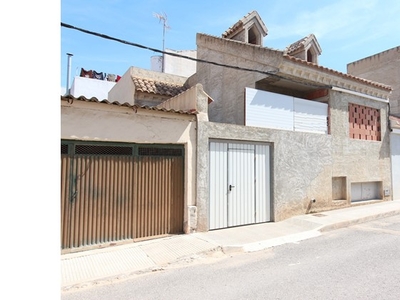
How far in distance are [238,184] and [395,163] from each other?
10.1 meters

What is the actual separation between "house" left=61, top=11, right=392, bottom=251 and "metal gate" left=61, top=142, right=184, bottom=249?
23mm

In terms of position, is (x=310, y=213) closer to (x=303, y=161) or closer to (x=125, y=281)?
(x=303, y=161)

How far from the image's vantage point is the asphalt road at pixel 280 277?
381 centimetres

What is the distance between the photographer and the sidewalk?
4562 millimetres

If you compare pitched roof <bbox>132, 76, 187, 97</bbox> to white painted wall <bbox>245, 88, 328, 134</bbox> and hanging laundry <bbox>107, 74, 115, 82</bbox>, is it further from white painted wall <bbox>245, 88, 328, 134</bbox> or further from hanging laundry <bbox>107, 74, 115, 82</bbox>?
hanging laundry <bbox>107, 74, 115, 82</bbox>

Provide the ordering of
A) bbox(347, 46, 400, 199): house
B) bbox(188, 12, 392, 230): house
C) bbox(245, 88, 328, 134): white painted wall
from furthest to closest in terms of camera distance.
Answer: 1. bbox(347, 46, 400, 199): house
2. bbox(245, 88, 328, 134): white painted wall
3. bbox(188, 12, 392, 230): house

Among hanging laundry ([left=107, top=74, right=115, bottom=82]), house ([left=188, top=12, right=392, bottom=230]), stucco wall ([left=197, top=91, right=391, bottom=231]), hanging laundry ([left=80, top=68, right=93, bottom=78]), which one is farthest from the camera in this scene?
hanging laundry ([left=80, top=68, right=93, bottom=78])

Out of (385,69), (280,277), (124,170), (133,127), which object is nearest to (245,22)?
(133,127)

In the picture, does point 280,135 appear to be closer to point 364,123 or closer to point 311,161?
point 311,161

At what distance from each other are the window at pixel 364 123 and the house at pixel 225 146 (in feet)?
0.16

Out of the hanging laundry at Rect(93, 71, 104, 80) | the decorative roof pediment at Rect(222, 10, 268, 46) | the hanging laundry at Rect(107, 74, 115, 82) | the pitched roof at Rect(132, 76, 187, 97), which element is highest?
the hanging laundry at Rect(93, 71, 104, 80)

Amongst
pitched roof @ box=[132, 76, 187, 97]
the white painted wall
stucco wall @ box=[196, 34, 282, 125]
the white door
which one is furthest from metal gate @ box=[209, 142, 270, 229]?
pitched roof @ box=[132, 76, 187, 97]

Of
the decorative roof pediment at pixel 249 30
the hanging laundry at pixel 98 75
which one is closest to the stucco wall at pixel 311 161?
the decorative roof pediment at pixel 249 30
